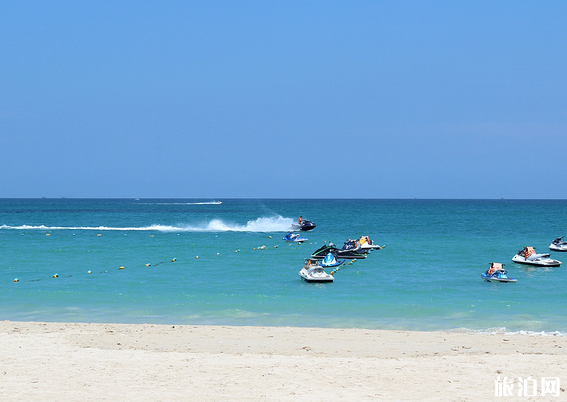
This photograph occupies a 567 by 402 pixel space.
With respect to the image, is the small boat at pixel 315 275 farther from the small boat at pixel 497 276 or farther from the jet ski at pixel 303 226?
the jet ski at pixel 303 226

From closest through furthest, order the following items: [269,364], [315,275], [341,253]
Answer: [269,364] < [315,275] < [341,253]

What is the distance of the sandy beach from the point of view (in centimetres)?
1411

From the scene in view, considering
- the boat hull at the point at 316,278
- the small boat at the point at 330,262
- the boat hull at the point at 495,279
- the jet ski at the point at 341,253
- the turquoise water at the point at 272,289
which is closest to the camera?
the turquoise water at the point at 272,289

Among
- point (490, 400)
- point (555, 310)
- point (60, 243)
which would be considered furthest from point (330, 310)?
point (60, 243)

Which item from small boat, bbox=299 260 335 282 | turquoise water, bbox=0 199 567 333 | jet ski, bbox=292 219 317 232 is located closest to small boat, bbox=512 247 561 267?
turquoise water, bbox=0 199 567 333

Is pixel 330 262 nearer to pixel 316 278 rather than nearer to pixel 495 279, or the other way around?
pixel 316 278

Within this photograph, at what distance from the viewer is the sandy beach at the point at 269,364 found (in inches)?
555

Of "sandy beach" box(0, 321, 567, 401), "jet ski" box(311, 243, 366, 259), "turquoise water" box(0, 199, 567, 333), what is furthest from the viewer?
"jet ski" box(311, 243, 366, 259)

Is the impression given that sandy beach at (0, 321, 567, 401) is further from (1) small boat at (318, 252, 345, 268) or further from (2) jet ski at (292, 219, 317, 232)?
(2) jet ski at (292, 219, 317, 232)

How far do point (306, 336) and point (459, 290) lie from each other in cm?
1493

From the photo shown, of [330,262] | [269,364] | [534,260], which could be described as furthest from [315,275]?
[269,364]

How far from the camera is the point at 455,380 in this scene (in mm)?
14969

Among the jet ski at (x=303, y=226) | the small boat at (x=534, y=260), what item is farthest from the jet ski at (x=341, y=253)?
the jet ski at (x=303, y=226)

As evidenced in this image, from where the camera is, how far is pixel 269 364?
54.9 ft
